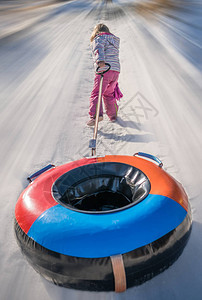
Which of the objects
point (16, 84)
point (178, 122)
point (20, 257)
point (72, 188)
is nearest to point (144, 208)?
point (72, 188)

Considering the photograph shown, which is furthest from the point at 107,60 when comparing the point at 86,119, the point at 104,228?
the point at 104,228

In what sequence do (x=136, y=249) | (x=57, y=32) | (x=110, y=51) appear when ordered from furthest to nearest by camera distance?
(x=57, y=32) → (x=110, y=51) → (x=136, y=249)

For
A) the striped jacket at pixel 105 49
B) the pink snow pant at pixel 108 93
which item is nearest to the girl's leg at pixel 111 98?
the pink snow pant at pixel 108 93

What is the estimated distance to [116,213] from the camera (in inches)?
57.1

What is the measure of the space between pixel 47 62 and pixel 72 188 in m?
5.40

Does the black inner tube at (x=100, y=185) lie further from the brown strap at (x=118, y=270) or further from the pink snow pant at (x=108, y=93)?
the pink snow pant at (x=108, y=93)

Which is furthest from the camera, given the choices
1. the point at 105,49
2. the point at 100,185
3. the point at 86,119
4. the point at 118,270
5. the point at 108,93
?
the point at 86,119

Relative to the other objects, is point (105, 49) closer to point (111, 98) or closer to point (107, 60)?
point (107, 60)

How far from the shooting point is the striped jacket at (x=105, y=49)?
121 inches

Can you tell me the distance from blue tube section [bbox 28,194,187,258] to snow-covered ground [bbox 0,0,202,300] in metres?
0.43

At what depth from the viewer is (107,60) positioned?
3242 millimetres

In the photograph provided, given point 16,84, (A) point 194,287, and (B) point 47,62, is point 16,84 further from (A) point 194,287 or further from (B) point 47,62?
(A) point 194,287

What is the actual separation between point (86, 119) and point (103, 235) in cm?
267

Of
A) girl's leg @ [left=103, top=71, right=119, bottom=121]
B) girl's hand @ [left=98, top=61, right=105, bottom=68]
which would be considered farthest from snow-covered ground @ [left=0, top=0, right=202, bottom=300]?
girl's hand @ [left=98, top=61, right=105, bottom=68]
